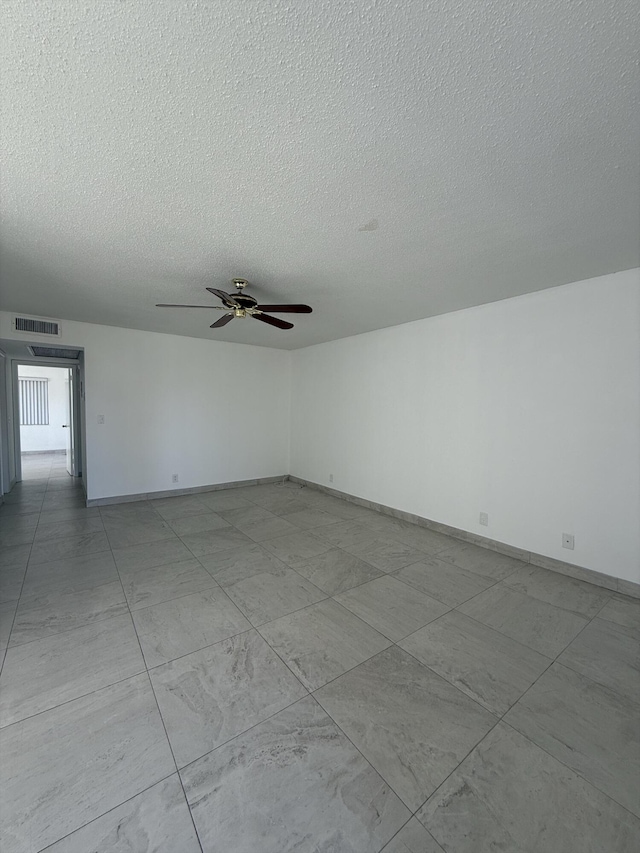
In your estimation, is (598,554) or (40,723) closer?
(40,723)

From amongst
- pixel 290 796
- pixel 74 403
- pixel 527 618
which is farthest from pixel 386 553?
pixel 74 403

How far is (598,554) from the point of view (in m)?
2.83

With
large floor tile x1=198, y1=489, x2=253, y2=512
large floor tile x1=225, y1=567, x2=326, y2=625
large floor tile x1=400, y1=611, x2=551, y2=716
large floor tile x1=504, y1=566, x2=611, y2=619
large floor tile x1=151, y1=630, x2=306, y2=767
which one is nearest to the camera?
large floor tile x1=151, y1=630, x2=306, y2=767

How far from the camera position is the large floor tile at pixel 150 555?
3049 millimetres

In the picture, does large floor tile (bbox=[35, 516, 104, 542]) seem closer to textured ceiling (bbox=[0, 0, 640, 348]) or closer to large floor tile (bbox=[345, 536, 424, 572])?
textured ceiling (bbox=[0, 0, 640, 348])

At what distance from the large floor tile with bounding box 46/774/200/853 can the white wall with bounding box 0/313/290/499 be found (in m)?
4.32

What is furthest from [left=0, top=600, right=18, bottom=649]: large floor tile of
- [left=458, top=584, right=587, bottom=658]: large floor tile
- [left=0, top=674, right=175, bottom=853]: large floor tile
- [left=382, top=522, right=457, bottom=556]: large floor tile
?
[left=382, top=522, right=457, bottom=556]: large floor tile

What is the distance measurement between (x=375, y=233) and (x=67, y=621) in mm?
3263

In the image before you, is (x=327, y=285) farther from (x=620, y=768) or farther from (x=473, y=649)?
(x=620, y=768)

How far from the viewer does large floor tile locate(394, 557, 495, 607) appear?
2633mm

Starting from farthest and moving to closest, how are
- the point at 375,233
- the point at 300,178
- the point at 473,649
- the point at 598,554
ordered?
the point at 598,554 → the point at 375,233 → the point at 473,649 → the point at 300,178

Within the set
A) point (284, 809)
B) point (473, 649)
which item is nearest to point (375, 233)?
point (473, 649)

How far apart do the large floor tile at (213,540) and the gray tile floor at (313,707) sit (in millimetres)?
291

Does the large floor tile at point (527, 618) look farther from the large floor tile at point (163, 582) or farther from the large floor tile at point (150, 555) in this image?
the large floor tile at point (150, 555)
